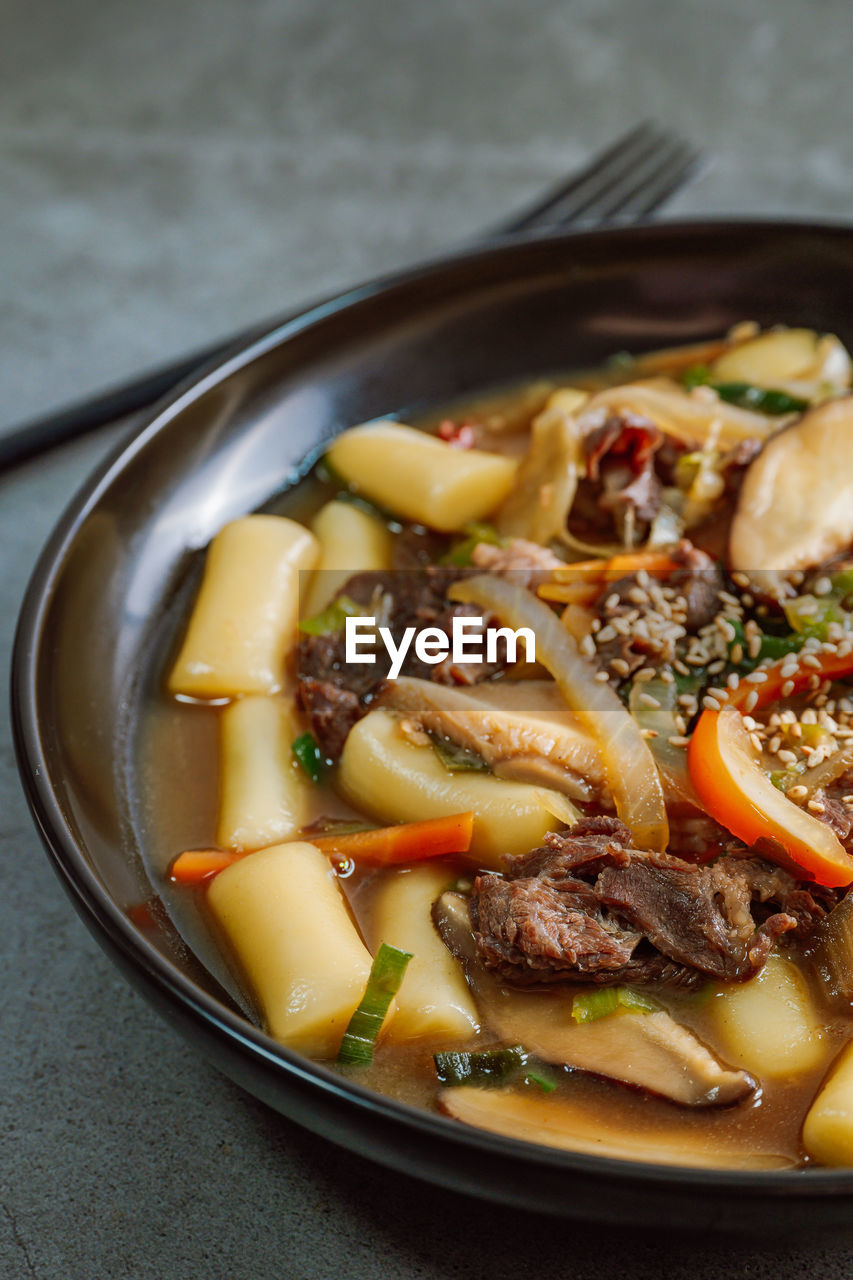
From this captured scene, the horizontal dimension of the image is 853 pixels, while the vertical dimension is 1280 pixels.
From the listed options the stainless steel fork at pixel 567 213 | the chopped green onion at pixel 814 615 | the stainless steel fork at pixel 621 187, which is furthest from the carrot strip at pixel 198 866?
the stainless steel fork at pixel 621 187

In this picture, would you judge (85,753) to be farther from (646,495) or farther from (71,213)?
(71,213)

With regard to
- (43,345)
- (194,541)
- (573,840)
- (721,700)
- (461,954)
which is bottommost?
(461,954)

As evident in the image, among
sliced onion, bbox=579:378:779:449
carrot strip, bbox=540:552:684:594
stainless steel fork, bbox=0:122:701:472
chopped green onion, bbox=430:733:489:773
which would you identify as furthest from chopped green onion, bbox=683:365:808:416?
chopped green onion, bbox=430:733:489:773

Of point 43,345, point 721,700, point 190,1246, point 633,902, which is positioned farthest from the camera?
point 43,345

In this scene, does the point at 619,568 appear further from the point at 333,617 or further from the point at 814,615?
the point at 333,617

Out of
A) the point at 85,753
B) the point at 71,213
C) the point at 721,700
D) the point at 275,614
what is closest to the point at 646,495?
the point at 721,700

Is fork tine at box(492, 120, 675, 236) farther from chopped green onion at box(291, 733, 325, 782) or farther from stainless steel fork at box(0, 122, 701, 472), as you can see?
chopped green onion at box(291, 733, 325, 782)

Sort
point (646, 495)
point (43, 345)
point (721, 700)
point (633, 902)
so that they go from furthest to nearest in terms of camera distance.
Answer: point (43, 345) < point (646, 495) < point (721, 700) < point (633, 902)

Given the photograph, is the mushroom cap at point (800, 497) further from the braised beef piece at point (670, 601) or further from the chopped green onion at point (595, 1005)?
the chopped green onion at point (595, 1005)
